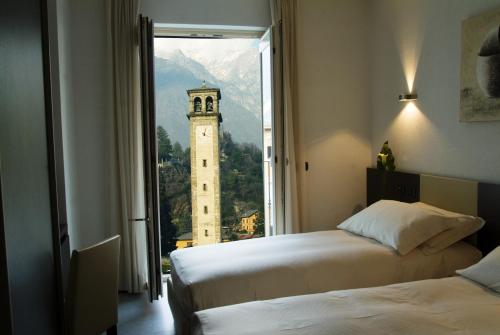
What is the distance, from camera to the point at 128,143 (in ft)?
11.9

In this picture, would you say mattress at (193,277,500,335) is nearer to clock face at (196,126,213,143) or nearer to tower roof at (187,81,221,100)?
clock face at (196,126,213,143)

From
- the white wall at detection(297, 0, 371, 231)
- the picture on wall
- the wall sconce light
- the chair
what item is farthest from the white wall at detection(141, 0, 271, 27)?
the chair

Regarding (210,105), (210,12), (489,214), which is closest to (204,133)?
(210,105)

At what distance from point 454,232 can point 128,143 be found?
8.68 feet

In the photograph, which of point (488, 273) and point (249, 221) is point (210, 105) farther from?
point (488, 273)

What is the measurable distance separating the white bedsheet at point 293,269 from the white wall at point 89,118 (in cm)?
125

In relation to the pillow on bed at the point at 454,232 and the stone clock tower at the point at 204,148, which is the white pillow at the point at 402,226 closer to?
the pillow on bed at the point at 454,232

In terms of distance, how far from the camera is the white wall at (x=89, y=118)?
3.58 m

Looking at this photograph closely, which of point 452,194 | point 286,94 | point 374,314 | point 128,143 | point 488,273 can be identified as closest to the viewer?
point 374,314

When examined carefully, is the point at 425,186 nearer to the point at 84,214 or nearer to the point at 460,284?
the point at 460,284

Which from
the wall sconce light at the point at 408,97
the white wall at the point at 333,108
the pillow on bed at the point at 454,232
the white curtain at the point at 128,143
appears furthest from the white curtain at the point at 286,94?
the pillow on bed at the point at 454,232

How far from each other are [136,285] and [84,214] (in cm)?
79

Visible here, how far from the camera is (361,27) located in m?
4.14

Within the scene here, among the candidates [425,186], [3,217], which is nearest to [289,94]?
[425,186]
